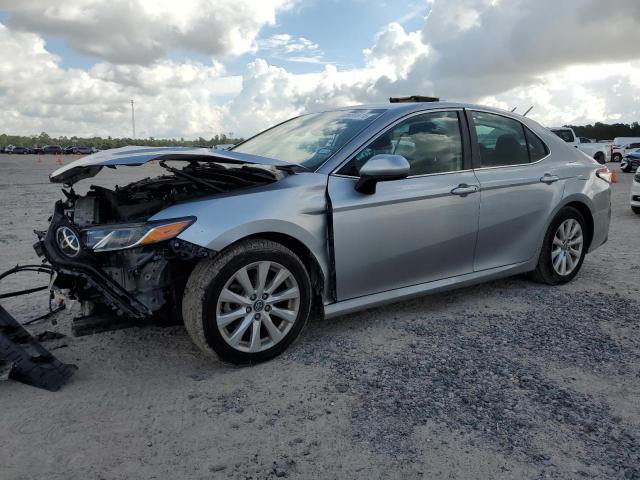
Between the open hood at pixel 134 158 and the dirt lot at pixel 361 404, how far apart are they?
45.6 inches

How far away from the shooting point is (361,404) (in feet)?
9.30

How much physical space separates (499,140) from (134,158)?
116 inches

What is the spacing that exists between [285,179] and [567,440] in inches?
83.8

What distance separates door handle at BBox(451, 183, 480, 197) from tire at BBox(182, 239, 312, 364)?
1372mm

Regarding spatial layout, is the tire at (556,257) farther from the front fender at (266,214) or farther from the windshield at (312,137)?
the front fender at (266,214)

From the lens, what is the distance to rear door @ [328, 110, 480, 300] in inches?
139

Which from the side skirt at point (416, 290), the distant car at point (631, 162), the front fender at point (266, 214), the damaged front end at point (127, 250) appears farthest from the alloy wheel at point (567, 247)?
the distant car at point (631, 162)

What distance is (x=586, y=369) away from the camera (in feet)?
10.6

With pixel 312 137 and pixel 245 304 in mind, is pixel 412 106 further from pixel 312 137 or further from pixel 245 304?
pixel 245 304

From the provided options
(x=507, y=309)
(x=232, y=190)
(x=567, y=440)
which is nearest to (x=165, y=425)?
(x=232, y=190)

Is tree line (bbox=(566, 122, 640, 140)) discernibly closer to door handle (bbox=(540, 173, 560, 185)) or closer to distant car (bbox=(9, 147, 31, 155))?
door handle (bbox=(540, 173, 560, 185))

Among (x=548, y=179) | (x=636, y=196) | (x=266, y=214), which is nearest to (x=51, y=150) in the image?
(x=636, y=196)

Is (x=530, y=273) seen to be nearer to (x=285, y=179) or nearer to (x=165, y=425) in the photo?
(x=285, y=179)

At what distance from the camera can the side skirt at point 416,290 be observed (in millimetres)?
3586
